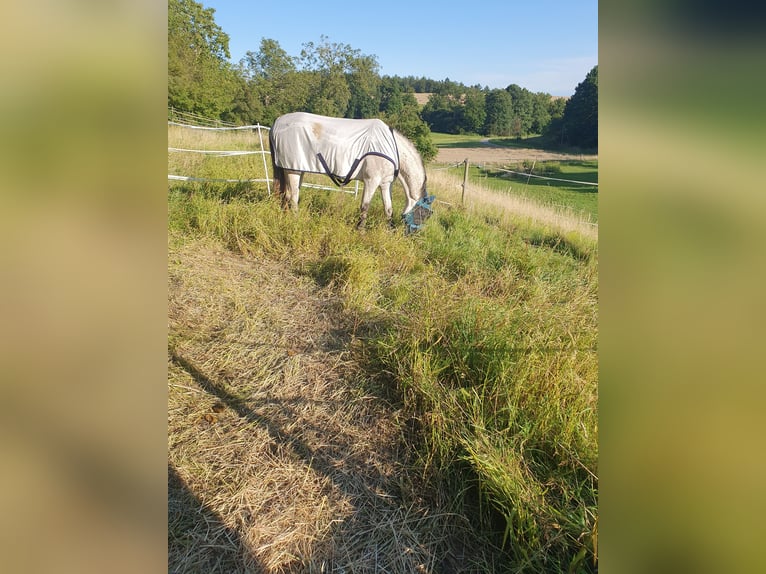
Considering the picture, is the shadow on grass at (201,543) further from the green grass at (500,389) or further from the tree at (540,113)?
the tree at (540,113)

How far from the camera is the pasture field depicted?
156cm

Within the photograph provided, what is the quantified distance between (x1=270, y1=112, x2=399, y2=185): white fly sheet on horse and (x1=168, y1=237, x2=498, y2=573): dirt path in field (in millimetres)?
3189

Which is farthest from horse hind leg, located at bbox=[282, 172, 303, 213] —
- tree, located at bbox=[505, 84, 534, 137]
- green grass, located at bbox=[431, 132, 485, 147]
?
tree, located at bbox=[505, 84, 534, 137]

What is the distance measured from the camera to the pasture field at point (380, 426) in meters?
1.56

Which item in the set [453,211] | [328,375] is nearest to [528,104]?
[453,211]

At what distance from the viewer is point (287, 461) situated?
1.94m

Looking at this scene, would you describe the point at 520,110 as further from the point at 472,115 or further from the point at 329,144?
the point at 329,144

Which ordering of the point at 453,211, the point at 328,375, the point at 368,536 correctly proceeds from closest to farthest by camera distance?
the point at 368,536
the point at 328,375
the point at 453,211

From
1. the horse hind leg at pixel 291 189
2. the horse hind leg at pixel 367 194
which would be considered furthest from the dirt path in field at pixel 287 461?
the horse hind leg at pixel 291 189
